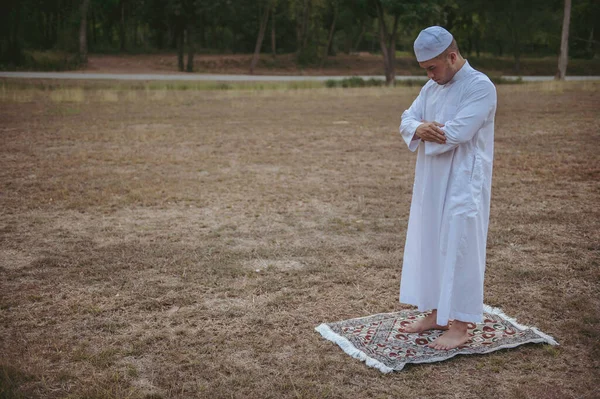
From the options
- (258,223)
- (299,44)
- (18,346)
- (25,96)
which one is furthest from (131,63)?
(18,346)

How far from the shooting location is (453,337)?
12.6 ft

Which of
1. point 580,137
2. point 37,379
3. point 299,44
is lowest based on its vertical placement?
point 37,379

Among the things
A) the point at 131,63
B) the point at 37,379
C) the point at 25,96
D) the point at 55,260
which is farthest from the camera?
the point at 131,63

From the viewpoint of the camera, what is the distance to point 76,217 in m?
6.91

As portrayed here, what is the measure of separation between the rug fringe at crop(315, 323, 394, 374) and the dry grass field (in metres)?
0.05

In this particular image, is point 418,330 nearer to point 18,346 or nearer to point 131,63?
point 18,346

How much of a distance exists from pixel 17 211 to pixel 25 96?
13784 mm

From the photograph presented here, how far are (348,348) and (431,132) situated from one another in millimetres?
1436

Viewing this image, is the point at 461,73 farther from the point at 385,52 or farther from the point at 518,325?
the point at 385,52

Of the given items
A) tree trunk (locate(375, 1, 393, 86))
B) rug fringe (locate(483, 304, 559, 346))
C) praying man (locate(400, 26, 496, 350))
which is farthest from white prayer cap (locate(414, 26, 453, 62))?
tree trunk (locate(375, 1, 393, 86))

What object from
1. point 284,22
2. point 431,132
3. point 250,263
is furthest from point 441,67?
point 284,22

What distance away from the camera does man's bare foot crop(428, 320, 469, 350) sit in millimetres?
3818

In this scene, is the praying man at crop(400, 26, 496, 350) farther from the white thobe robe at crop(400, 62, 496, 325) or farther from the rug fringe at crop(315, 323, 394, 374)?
the rug fringe at crop(315, 323, 394, 374)

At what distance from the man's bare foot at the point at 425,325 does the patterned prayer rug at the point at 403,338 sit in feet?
0.10
